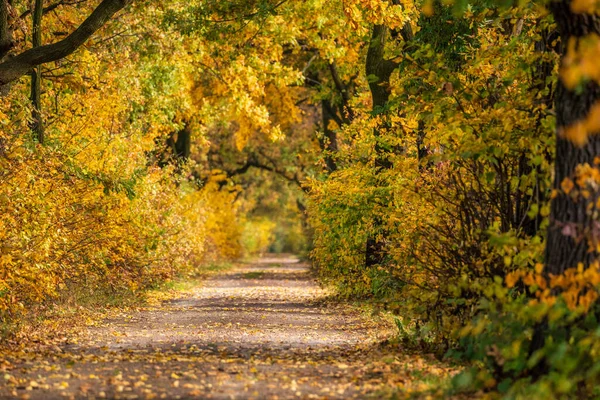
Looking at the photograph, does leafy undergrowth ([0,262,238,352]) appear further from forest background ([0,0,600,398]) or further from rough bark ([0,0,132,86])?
rough bark ([0,0,132,86])

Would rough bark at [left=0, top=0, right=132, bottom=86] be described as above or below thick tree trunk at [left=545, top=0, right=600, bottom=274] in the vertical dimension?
above

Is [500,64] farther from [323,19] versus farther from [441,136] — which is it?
[323,19]

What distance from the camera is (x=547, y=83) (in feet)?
32.4

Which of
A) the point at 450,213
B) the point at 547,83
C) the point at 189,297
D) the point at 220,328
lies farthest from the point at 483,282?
the point at 189,297

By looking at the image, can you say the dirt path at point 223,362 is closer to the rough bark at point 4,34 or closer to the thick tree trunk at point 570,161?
the thick tree trunk at point 570,161

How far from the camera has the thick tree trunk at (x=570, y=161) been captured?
25.9ft

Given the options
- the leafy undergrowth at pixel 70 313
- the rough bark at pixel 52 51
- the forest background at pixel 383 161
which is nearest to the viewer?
the forest background at pixel 383 161

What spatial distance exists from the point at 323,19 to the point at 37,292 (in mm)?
14163

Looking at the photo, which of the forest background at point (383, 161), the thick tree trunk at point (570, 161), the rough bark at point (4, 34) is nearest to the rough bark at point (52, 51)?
the forest background at point (383, 161)

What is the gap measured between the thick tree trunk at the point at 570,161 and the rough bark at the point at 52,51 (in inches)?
385

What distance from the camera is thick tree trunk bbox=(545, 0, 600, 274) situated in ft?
25.9

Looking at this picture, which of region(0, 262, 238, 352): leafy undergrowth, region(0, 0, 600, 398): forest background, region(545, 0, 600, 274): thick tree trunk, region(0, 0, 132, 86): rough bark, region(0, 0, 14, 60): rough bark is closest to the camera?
region(545, 0, 600, 274): thick tree trunk

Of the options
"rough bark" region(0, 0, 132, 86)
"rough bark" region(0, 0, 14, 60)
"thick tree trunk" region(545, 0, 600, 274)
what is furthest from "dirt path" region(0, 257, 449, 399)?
"rough bark" region(0, 0, 14, 60)

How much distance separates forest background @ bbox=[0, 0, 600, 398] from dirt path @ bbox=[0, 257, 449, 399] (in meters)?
0.83
